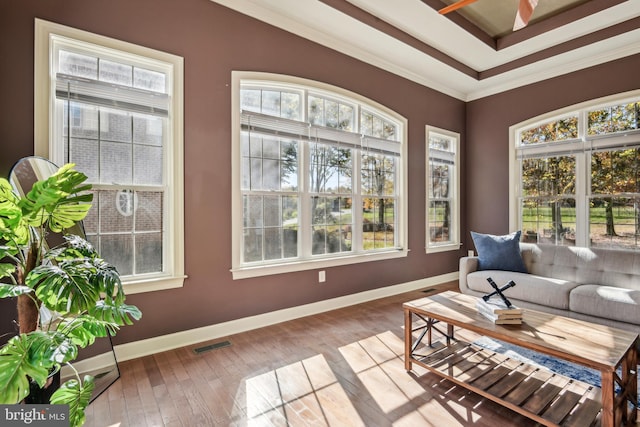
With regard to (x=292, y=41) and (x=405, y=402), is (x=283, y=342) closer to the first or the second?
(x=405, y=402)

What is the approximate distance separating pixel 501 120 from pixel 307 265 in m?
3.94

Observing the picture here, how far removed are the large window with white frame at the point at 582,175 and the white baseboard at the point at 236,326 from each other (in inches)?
90.4

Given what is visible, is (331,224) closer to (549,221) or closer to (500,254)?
(500,254)

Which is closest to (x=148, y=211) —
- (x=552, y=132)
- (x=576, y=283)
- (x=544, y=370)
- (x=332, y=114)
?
(x=332, y=114)

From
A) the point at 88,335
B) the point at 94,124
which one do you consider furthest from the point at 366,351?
the point at 94,124

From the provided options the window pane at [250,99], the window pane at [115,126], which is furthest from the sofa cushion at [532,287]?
the window pane at [115,126]

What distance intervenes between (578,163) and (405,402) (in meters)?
4.22

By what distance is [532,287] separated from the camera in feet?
11.0

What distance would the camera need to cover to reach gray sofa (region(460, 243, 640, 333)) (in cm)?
280

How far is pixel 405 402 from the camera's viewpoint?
2.05 m

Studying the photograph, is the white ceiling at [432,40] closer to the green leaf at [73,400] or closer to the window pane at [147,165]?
the window pane at [147,165]

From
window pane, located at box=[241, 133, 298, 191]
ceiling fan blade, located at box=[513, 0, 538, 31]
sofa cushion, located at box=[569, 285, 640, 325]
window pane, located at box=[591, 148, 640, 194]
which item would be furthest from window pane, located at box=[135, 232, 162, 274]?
window pane, located at box=[591, 148, 640, 194]

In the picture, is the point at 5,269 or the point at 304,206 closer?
the point at 5,269

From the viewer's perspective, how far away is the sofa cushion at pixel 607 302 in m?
2.70
